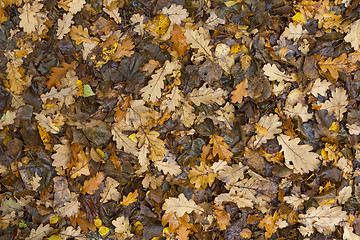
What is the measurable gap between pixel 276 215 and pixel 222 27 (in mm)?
1922

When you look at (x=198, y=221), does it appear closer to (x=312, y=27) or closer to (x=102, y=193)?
(x=102, y=193)

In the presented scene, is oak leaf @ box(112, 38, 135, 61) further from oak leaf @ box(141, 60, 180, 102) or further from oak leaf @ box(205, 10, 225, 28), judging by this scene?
oak leaf @ box(205, 10, 225, 28)

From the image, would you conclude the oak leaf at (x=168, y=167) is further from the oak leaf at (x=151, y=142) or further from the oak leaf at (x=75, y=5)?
the oak leaf at (x=75, y=5)

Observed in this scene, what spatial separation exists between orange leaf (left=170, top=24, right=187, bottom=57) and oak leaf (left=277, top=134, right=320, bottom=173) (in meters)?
1.26

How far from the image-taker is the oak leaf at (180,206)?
235cm

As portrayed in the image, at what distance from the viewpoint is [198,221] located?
238 centimetres

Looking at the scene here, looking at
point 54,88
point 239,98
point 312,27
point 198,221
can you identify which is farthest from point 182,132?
point 312,27

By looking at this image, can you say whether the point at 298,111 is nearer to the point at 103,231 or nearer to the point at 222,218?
the point at 222,218

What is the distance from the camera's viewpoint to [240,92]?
7.85ft

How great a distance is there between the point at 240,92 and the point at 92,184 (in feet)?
5.34

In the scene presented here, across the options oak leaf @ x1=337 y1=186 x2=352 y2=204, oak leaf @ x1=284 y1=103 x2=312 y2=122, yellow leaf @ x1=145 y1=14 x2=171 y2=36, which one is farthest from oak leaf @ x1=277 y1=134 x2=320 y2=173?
yellow leaf @ x1=145 y1=14 x2=171 y2=36

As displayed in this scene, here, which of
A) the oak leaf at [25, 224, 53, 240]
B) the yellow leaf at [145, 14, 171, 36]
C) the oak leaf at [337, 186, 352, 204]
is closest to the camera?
the oak leaf at [25, 224, 53, 240]

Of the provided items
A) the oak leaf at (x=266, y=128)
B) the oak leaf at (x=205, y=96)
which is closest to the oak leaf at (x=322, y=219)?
the oak leaf at (x=266, y=128)

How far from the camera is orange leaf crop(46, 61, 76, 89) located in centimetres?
234
